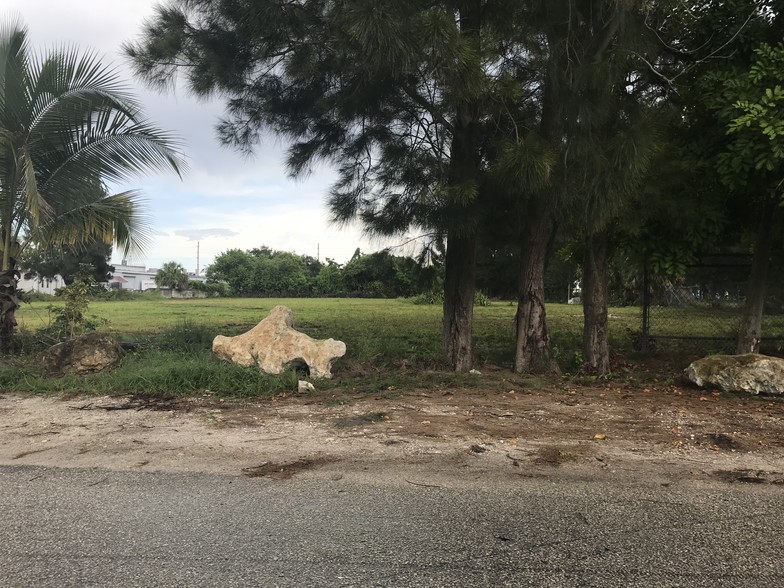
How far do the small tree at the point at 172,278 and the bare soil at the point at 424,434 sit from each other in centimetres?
6057

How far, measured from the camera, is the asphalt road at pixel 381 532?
2.93 metres

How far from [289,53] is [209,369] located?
4710mm

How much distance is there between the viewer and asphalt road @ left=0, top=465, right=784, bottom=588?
2.93 meters

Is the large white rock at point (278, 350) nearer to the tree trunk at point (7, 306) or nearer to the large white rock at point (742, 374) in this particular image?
the tree trunk at point (7, 306)

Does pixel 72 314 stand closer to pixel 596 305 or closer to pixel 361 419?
pixel 361 419

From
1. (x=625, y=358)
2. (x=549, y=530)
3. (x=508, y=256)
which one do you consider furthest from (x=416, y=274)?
(x=549, y=530)

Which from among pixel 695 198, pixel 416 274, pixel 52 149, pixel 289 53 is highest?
pixel 289 53

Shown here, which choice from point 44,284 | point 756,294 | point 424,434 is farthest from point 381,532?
point 44,284

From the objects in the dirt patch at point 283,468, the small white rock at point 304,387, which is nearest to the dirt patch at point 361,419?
the dirt patch at point 283,468

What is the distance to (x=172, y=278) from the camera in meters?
64.9

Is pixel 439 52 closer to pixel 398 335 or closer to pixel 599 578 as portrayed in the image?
pixel 599 578

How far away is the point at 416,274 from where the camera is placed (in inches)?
369

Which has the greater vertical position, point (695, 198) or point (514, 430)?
point (695, 198)

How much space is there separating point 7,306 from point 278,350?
5.43 m
